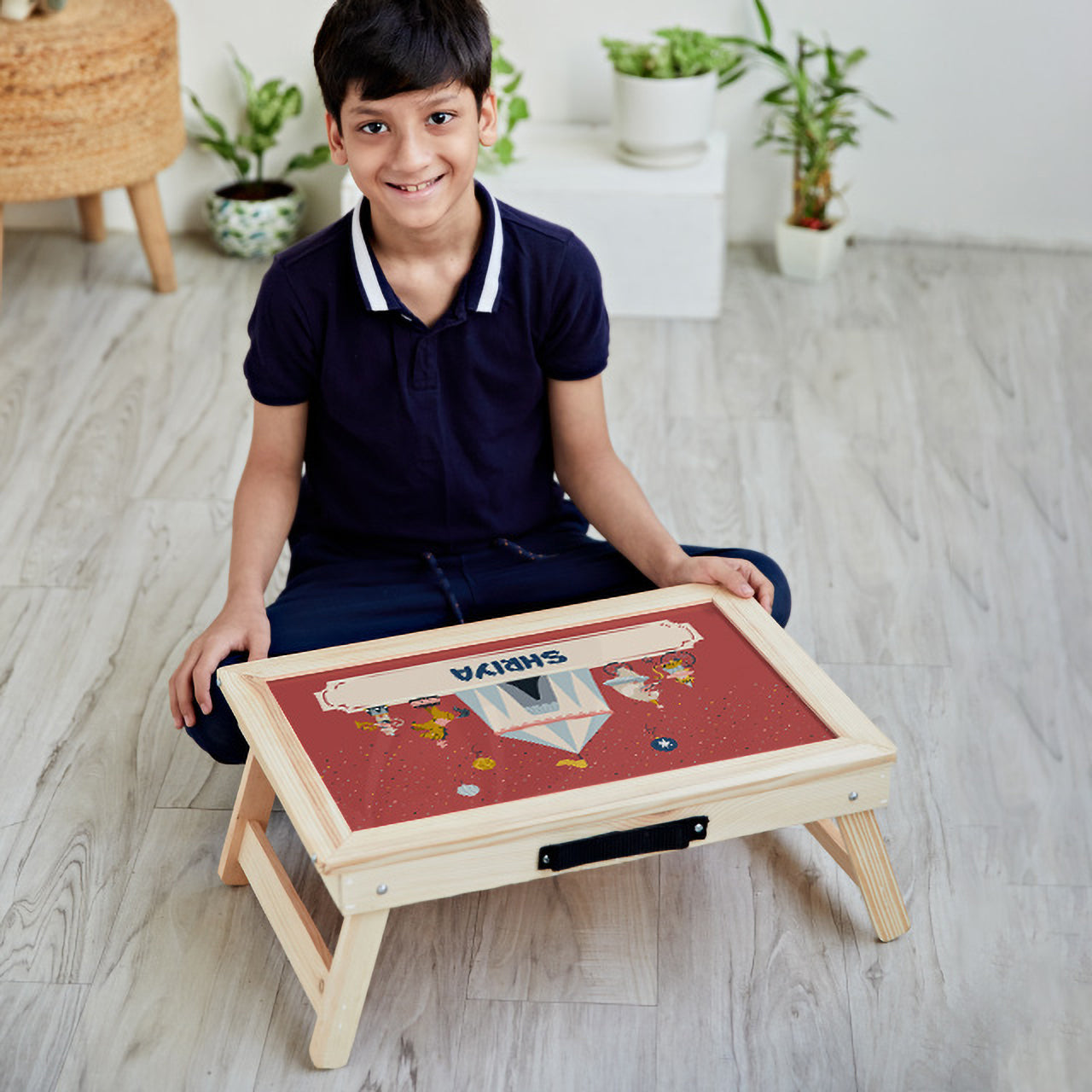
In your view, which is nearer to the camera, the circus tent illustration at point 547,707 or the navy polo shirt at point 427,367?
the circus tent illustration at point 547,707

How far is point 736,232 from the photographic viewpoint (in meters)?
2.85

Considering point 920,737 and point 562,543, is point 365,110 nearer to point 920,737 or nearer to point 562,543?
point 562,543

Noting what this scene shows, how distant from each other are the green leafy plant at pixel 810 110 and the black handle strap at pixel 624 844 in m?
1.77

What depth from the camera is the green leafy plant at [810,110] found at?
260cm

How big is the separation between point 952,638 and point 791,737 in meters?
0.64

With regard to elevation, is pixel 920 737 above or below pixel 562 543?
below

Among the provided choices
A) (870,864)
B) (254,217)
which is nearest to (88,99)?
(254,217)

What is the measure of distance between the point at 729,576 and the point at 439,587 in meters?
0.28

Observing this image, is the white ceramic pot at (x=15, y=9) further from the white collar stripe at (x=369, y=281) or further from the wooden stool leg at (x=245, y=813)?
the wooden stool leg at (x=245, y=813)

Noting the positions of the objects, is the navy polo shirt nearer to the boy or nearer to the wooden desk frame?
the boy

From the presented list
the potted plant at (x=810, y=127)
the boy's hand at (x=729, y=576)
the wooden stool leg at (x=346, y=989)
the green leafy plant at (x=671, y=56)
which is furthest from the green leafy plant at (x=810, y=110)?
the wooden stool leg at (x=346, y=989)

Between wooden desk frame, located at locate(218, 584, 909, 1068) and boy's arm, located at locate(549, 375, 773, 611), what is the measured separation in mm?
62

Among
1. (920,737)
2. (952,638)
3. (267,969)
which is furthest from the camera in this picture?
(952,638)

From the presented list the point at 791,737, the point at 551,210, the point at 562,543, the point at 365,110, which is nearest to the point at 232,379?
the point at 551,210
